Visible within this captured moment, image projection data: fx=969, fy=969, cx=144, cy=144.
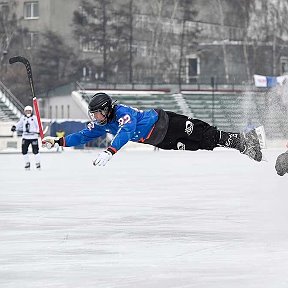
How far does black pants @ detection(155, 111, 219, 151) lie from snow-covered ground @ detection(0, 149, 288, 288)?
0.65 m

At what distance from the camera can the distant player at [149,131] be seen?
29.2ft

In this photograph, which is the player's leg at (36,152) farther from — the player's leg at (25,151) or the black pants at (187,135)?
the black pants at (187,135)

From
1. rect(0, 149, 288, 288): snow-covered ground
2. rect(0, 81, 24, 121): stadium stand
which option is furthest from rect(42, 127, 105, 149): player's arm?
rect(0, 81, 24, 121): stadium stand

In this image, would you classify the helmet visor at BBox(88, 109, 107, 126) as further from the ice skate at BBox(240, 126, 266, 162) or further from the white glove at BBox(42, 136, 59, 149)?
the ice skate at BBox(240, 126, 266, 162)

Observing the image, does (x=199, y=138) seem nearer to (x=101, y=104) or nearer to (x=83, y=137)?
(x=83, y=137)

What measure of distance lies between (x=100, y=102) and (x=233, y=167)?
9.88 meters

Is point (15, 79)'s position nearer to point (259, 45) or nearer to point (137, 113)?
point (259, 45)

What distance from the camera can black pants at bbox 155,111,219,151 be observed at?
9.92 meters

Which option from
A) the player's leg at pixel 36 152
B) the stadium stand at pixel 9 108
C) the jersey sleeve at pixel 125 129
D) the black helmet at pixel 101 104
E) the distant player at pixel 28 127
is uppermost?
the black helmet at pixel 101 104

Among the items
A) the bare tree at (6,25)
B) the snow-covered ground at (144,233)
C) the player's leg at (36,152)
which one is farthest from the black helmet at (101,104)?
the bare tree at (6,25)

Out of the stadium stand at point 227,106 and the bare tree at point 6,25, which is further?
the bare tree at point 6,25

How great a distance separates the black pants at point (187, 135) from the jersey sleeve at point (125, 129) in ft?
3.13

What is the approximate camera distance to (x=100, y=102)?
29.1ft

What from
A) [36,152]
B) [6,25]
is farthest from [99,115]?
[6,25]
